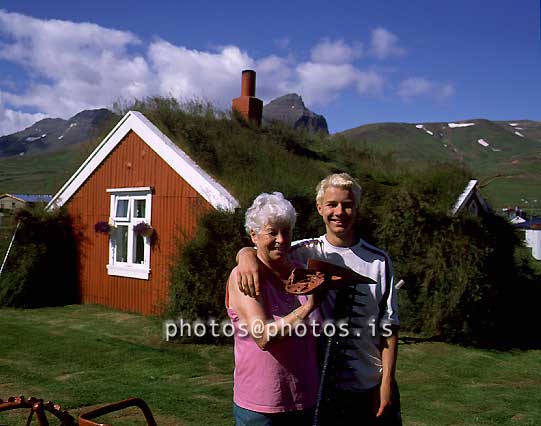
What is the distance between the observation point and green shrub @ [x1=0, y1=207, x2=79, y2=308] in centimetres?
→ 1129

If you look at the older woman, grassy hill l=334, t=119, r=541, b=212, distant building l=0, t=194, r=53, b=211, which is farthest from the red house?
grassy hill l=334, t=119, r=541, b=212

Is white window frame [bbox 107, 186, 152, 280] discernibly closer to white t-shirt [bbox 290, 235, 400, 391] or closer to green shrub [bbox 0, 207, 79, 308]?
green shrub [bbox 0, 207, 79, 308]

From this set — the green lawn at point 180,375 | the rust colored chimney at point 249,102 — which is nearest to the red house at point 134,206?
the green lawn at point 180,375

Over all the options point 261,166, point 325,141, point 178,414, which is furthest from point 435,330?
point 325,141

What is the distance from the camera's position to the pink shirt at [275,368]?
7.48ft

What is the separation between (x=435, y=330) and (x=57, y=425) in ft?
20.0

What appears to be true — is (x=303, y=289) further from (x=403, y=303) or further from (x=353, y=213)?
(x=403, y=303)

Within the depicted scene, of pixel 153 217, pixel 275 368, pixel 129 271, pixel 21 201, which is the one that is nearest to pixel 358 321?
pixel 275 368

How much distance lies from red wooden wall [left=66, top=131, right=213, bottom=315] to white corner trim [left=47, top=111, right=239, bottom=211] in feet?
0.36

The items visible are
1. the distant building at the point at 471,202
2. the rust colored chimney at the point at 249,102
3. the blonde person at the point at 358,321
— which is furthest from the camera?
the rust colored chimney at the point at 249,102

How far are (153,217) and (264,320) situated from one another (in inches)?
328

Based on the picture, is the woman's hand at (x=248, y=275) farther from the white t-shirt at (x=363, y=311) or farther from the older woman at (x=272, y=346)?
the white t-shirt at (x=363, y=311)

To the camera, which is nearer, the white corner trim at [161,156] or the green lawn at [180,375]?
the green lawn at [180,375]

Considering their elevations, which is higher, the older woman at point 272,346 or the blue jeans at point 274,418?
the older woman at point 272,346
